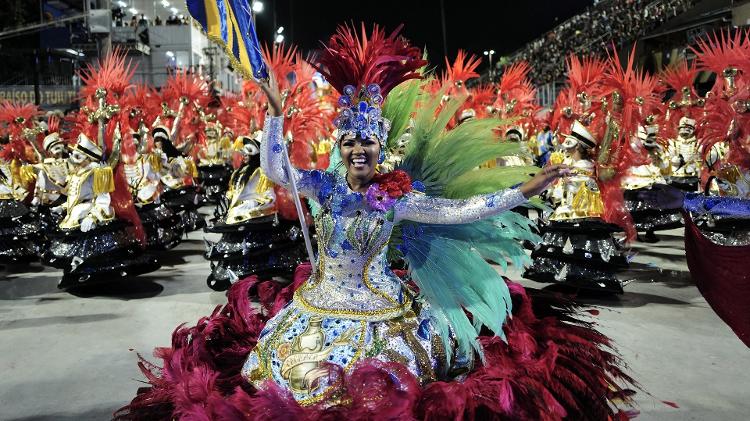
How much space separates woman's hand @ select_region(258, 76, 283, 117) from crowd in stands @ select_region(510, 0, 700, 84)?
1193 cm

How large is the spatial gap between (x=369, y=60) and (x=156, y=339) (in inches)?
117

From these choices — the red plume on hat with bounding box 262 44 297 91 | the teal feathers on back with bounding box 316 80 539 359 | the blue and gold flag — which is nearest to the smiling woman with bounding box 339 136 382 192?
the teal feathers on back with bounding box 316 80 539 359

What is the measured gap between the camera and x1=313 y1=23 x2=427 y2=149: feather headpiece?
2137 mm

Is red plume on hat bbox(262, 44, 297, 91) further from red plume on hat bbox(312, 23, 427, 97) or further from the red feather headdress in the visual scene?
red plume on hat bbox(312, 23, 427, 97)

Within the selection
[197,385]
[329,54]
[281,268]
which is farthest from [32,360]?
[329,54]

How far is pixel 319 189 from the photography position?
2244 millimetres

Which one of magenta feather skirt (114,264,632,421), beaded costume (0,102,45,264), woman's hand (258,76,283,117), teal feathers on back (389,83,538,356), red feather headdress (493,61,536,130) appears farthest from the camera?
red feather headdress (493,61,536,130)

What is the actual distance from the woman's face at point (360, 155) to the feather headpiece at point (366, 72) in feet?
0.08

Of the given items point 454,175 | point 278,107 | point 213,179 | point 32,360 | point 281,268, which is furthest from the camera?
point 213,179

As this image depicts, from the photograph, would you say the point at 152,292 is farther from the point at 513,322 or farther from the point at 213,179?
the point at 213,179

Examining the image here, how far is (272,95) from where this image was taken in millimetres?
2051

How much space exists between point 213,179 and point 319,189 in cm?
966

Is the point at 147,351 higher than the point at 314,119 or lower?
lower

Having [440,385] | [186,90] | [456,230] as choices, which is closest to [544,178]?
[456,230]
